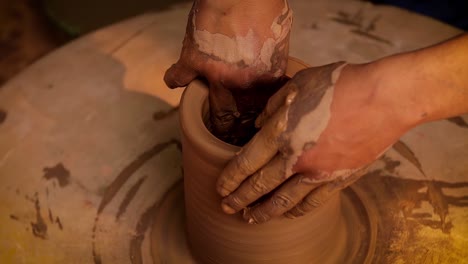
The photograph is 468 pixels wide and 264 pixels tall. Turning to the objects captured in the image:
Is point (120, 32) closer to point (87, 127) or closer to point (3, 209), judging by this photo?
point (87, 127)

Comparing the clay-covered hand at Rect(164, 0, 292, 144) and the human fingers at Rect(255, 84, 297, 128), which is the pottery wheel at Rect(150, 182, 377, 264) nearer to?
the clay-covered hand at Rect(164, 0, 292, 144)

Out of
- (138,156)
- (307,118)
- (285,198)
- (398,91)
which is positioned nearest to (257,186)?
(285,198)

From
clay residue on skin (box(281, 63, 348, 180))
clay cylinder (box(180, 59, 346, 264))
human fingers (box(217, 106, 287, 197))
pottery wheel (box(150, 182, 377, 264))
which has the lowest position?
pottery wheel (box(150, 182, 377, 264))

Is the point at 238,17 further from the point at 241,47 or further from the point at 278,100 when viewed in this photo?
the point at 278,100

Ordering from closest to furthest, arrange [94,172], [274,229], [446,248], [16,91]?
[274,229] < [446,248] < [94,172] < [16,91]

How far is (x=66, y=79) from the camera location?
1.87 metres

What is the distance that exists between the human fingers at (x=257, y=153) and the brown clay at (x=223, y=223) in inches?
1.6

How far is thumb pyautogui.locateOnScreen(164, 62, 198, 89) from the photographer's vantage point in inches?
56.7

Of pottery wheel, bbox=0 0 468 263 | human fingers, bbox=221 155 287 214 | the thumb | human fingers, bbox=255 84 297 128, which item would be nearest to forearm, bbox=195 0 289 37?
the thumb

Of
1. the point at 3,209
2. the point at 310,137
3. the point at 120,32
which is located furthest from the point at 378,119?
the point at 120,32

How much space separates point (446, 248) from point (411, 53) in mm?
564

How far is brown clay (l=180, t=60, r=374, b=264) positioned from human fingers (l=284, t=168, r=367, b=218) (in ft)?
0.22

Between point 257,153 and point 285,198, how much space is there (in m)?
0.11

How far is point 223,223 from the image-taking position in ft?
4.25
